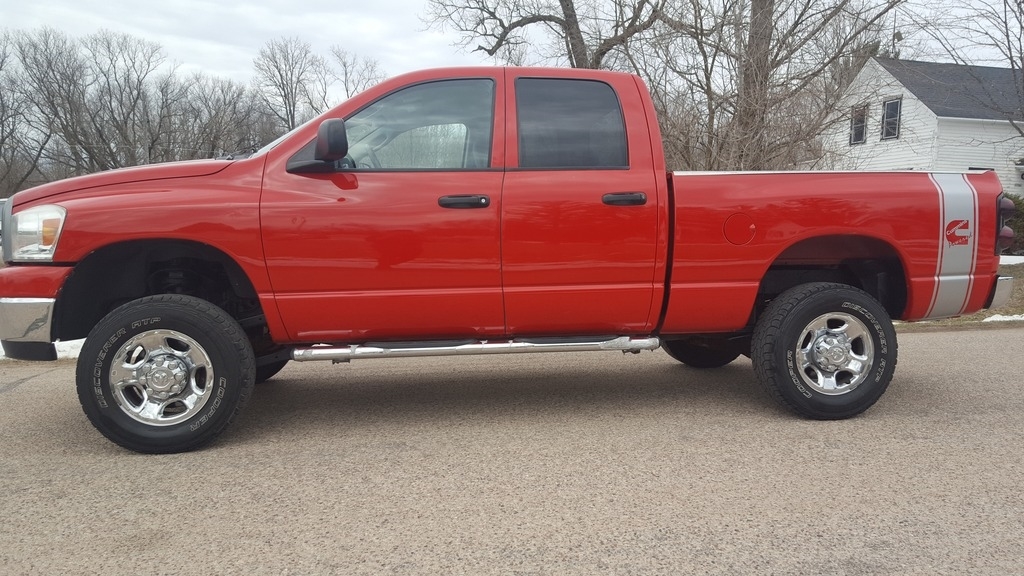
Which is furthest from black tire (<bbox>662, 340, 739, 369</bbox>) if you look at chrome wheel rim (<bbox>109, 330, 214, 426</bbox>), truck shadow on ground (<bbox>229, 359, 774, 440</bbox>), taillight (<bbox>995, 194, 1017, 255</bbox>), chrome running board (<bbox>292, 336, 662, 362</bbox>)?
chrome wheel rim (<bbox>109, 330, 214, 426</bbox>)

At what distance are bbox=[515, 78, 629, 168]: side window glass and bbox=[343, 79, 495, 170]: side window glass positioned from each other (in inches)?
8.4

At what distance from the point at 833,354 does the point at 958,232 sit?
103 cm

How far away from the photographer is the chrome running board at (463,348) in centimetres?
367

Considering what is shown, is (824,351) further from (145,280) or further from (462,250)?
(145,280)

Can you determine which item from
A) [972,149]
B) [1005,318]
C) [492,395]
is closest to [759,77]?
[1005,318]

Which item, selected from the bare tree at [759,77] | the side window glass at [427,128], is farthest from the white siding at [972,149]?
the side window glass at [427,128]

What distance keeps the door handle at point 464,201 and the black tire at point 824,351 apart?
1.82 metres

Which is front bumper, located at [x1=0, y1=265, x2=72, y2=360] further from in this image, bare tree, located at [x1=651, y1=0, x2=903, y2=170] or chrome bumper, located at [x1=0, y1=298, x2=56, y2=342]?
bare tree, located at [x1=651, y1=0, x2=903, y2=170]

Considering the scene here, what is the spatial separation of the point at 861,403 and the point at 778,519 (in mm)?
1627

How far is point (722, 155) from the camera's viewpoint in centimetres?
1020

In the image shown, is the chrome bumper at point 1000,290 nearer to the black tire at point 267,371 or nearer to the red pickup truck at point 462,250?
the red pickup truck at point 462,250

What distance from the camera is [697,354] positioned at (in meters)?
5.54

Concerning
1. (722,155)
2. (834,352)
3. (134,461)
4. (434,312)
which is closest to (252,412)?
(134,461)

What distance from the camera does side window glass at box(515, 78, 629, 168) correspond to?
385 centimetres
